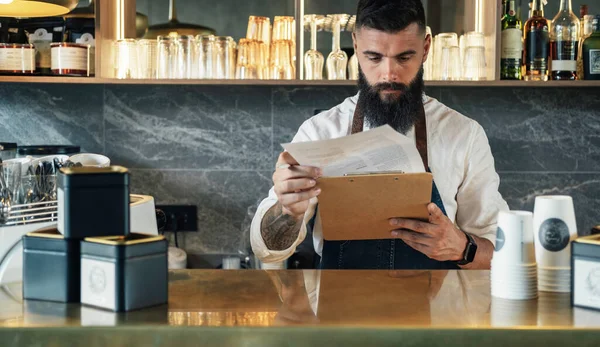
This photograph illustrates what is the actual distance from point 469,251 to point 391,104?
0.48 metres

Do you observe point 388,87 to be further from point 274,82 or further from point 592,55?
point 592,55

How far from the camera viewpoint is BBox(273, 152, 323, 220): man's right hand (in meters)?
1.73

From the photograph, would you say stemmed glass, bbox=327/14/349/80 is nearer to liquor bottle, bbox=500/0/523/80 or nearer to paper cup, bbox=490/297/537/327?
liquor bottle, bbox=500/0/523/80

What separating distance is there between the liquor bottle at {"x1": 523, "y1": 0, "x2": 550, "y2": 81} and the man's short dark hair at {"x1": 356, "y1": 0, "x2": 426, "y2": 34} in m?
0.92

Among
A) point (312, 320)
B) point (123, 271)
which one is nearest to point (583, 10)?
point (312, 320)

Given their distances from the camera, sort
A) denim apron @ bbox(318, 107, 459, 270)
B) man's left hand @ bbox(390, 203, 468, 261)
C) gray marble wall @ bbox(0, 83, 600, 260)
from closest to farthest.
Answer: man's left hand @ bbox(390, 203, 468, 261)
denim apron @ bbox(318, 107, 459, 270)
gray marble wall @ bbox(0, 83, 600, 260)

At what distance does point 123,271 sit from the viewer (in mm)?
1238

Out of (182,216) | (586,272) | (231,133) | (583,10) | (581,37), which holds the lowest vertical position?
(182,216)

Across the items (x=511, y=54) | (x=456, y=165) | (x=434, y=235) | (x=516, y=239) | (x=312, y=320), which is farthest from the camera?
(x=511, y=54)

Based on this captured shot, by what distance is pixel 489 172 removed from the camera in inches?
90.0

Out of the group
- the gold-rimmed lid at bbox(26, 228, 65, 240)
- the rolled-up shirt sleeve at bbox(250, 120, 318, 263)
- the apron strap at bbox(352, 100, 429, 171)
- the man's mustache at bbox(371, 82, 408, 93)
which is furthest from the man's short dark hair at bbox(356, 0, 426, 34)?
the gold-rimmed lid at bbox(26, 228, 65, 240)

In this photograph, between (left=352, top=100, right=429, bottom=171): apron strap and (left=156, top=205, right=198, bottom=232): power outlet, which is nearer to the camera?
(left=352, top=100, right=429, bottom=171): apron strap

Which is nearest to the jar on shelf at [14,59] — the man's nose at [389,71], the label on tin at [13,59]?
the label on tin at [13,59]

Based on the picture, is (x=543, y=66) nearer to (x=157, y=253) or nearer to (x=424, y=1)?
(x=424, y=1)
